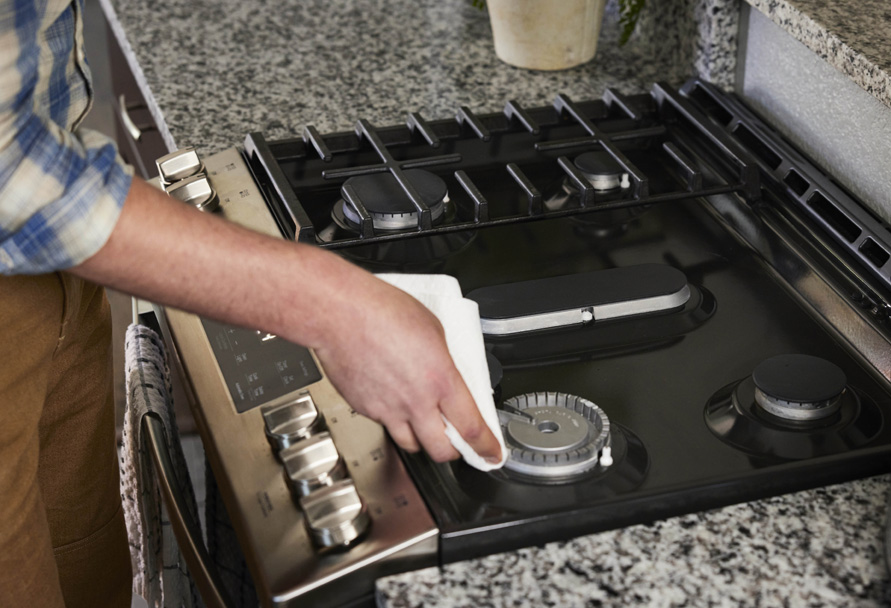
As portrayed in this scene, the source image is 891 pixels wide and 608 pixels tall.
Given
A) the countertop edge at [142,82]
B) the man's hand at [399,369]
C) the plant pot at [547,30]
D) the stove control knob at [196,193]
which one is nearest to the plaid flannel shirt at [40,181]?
the man's hand at [399,369]

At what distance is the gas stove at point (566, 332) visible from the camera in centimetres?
68

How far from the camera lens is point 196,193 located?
104 cm

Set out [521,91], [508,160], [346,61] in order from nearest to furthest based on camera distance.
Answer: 1. [508,160]
2. [521,91]
3. [346,61]

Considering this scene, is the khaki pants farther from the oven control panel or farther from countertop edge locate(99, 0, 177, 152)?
countertop edge locate(99, 0, 177, 152)

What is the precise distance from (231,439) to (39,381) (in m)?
0.21

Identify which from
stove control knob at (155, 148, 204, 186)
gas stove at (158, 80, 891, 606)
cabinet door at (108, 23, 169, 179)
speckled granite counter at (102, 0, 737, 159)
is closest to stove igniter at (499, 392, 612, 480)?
gas stove at (158, 80, 891, 606)

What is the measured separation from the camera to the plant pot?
138 centimetres

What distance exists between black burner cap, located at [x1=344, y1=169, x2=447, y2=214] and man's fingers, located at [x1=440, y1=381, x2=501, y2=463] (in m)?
0.38

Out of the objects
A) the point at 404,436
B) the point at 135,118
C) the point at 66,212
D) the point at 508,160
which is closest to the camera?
the point at 66,212

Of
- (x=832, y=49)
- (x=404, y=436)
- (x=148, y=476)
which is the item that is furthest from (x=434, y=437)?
(x=832, y=49)

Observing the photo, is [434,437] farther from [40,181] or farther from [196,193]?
[196,193]

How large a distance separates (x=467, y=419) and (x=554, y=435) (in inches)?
3.7

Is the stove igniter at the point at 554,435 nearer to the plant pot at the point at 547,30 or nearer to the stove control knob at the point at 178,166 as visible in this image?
the stove control knob at the point at 178,166

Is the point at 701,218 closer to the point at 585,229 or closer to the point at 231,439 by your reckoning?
the point at 585,229
